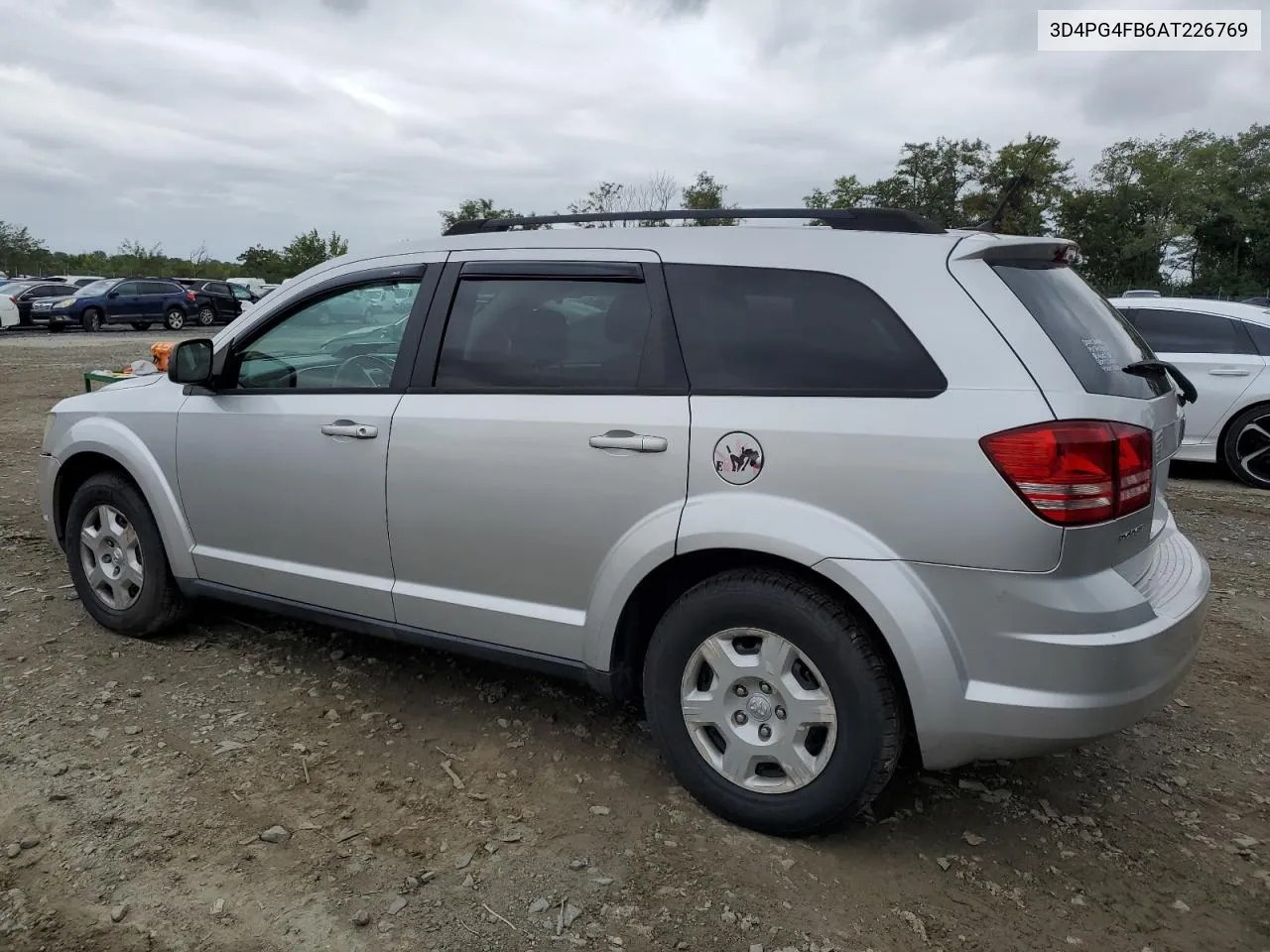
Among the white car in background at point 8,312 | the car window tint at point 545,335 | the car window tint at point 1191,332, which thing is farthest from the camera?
the white car in background at point 8,312

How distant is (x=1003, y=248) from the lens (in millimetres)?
2695

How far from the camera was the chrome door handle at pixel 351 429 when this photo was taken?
11.0 feet

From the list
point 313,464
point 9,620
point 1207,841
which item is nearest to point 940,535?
point 1207,841

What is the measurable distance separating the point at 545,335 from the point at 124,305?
1147 inches

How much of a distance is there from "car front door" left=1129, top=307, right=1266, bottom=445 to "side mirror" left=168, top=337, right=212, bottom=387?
7.22 metres

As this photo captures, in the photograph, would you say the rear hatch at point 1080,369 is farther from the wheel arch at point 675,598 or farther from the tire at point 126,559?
the tire at point 126,559

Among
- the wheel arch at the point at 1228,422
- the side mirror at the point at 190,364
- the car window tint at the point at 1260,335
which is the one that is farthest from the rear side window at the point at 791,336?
the car window tint at the point at 1260,335

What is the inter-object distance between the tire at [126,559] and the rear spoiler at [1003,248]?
133 inches

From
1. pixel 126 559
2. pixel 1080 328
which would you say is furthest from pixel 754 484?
pixel 126 559

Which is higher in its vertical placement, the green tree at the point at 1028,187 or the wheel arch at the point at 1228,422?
the green tree at the point at 1028,187

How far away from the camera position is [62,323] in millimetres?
26391

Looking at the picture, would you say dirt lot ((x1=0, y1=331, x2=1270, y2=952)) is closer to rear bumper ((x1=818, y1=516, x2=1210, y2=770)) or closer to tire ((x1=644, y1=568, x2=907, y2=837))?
tire ((x1=644, y1=568, x2=907, y2=837))

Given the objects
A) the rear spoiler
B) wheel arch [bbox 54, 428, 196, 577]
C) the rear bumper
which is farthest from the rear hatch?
wheel arch [bbox 54, 428, 196, 577]

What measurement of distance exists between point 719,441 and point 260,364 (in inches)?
82.2
